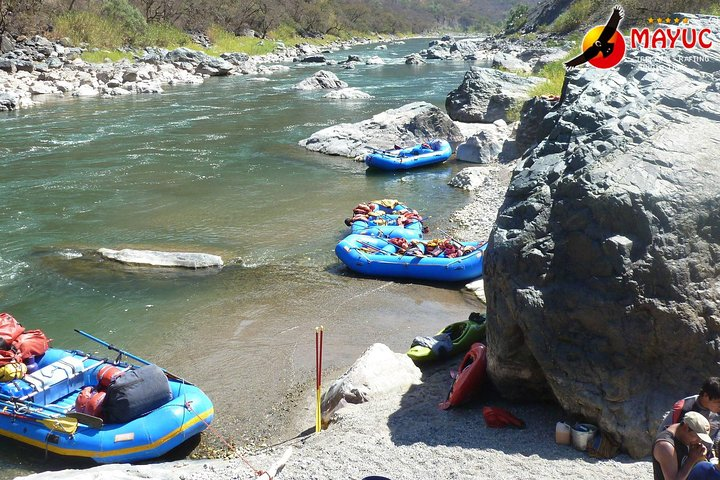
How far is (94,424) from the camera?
695 centimetres

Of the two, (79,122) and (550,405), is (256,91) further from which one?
(550,405)

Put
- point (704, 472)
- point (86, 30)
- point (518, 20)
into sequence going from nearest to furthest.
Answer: point (704, 472) → point (86, 30) → point (518, 20)

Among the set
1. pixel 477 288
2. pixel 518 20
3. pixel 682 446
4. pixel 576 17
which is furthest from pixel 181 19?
pixel 682 446

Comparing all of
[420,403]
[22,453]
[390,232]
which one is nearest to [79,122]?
[390,232]

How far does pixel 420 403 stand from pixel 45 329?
6059 millimetres

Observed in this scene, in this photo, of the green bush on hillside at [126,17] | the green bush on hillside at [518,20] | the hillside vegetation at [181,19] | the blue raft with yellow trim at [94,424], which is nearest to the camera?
the blue raft with yellow trim at [94,424]

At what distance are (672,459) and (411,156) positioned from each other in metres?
15.4

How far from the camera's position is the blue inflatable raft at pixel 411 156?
61.1 ft

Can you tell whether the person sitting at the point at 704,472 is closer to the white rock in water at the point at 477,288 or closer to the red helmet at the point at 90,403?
the red helmet at the point at 90,403

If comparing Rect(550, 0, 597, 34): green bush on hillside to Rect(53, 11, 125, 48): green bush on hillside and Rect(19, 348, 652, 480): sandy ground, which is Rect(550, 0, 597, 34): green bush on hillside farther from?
Rect(19, 348, 652, 480): sandy ground

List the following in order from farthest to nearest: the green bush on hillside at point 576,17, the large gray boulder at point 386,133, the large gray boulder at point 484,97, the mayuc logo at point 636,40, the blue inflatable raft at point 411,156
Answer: the green bush on hillside at point 576,17 → the large gray boulder at point 484,97 → the large gray boulder at point 386,133 → the blue inflatable raft at point 411,156 → the mayuc logo at point 636,40

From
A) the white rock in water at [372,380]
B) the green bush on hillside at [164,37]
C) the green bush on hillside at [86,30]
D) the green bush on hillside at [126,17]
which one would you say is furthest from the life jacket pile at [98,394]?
the green bush on hillside at [164,37]

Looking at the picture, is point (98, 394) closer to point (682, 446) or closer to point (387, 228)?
point (682, 446)

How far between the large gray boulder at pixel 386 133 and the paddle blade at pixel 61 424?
1451 centimetres
